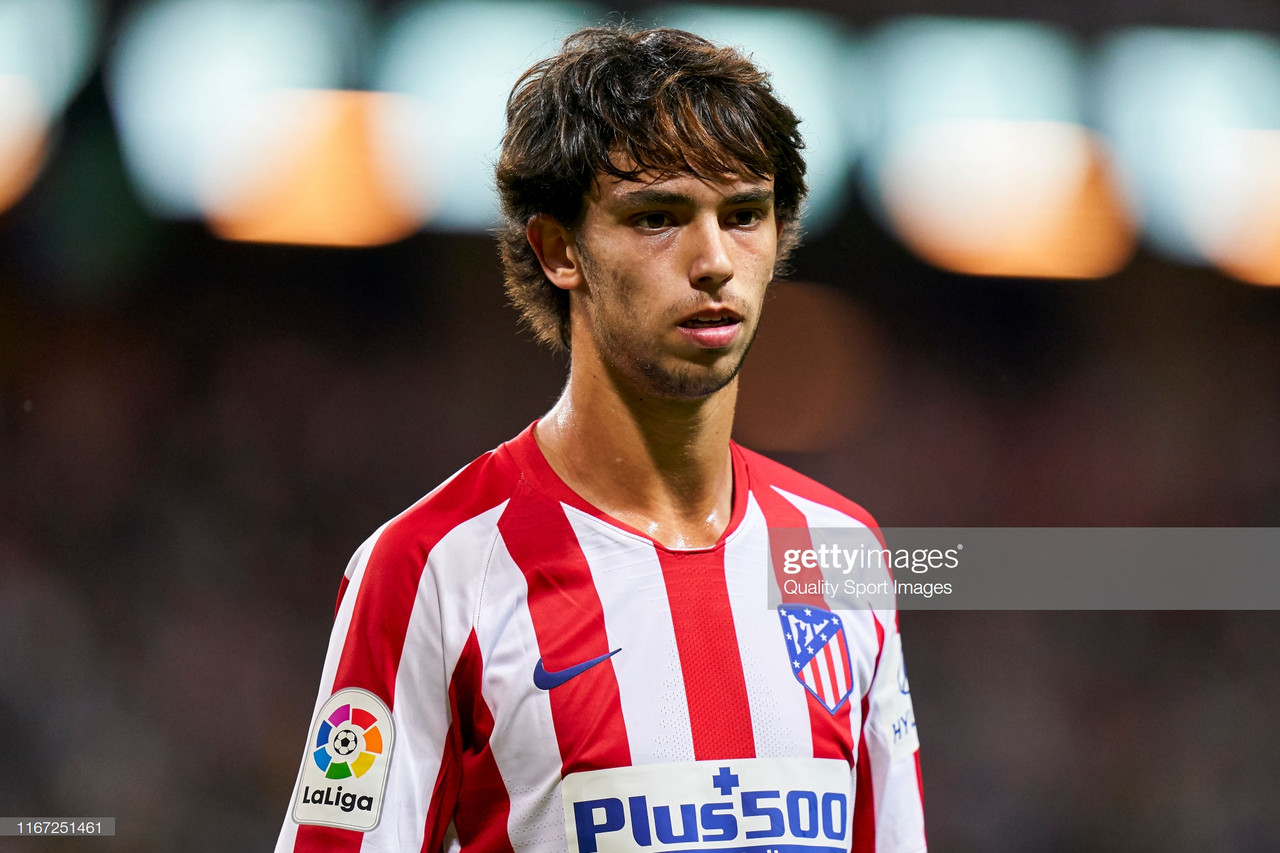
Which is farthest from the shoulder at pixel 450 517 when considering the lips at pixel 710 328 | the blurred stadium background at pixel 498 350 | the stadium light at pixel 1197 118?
the stadium light at pixel 1197 118

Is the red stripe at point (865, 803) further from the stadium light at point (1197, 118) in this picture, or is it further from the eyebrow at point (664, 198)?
the stadium light at point (1197, 118)

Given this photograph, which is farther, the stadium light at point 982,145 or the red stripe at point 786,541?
the stadium light at point 982,145

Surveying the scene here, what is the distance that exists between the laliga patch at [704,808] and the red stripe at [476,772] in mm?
89

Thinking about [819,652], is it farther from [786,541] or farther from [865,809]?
[865,809]

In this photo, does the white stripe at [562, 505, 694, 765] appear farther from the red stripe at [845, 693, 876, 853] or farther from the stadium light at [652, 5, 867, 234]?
the stadium light at [652, 5, 867, 234]

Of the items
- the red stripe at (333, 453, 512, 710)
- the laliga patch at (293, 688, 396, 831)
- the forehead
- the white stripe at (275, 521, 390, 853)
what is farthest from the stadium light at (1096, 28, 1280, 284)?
the laliga patch at (293, 688, 396, 831)

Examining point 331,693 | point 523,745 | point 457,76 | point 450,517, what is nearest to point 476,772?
point 523,745

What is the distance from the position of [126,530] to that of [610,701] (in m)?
2.78

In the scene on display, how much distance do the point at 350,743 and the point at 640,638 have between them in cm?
38

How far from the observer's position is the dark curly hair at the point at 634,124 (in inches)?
53.1

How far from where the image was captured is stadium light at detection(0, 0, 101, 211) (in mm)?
3006

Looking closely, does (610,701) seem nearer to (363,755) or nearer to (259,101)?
(363,755)

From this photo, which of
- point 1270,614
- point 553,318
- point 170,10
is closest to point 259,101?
point 170,10

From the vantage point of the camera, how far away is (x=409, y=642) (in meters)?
1.29
